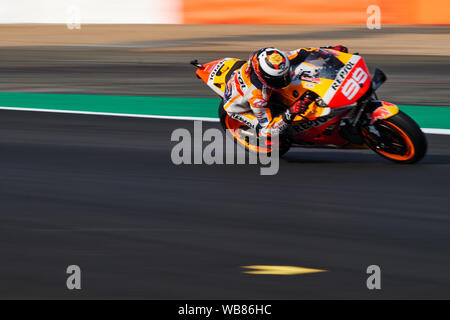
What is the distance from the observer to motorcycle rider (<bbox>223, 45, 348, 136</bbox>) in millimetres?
9070

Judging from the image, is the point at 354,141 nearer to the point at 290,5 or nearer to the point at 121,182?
the point at 121,182

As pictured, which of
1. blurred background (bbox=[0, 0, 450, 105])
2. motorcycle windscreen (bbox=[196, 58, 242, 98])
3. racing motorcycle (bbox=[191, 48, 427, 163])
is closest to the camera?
racing motorcycle (bbox=[191, 48, 427, 163])

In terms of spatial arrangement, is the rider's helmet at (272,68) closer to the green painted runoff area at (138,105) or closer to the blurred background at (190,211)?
the blurred background at (190,211)

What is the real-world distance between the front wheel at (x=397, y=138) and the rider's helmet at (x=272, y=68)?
86 cm

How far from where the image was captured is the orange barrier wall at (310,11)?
27.0 metres

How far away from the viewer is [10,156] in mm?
10359

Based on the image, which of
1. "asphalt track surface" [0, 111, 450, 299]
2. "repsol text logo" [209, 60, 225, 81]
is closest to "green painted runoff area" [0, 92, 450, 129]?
"asphalt track surface" [0, 111, 450, 299]

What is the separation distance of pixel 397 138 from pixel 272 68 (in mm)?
1277

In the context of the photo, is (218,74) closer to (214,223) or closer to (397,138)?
(397,138)

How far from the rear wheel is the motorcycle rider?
0.25 meters

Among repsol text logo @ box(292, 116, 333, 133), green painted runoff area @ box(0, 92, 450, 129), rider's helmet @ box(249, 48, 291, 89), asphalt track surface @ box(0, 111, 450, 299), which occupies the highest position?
green painted runoff area @ box(0, 92, 450, 129)

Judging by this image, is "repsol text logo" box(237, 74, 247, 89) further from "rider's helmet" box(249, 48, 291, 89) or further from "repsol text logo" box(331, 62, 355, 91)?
"repsol text logo" box(331, 62, 355, 91)

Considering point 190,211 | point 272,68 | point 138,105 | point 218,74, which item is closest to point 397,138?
point 272,68
